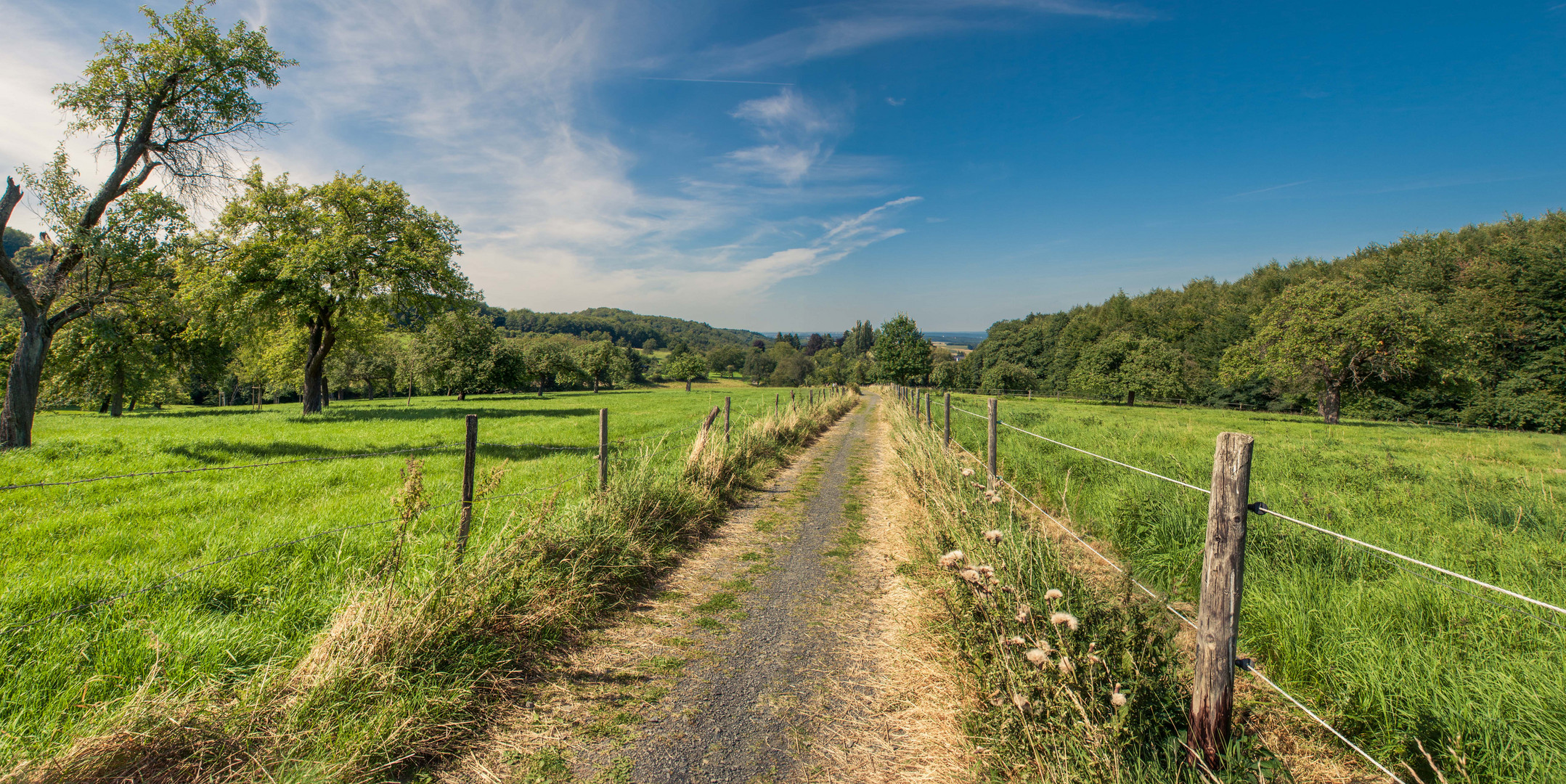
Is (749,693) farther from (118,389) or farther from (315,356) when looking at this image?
(118,389)

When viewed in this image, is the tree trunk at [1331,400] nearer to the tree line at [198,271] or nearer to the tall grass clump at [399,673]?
the tall grass clump at [399,673]

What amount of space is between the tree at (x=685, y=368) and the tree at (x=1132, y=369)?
55.5 metres

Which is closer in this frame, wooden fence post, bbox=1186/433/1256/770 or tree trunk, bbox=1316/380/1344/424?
wooden fence post, bbox=1186/433/1256/770

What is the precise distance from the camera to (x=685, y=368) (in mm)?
85812

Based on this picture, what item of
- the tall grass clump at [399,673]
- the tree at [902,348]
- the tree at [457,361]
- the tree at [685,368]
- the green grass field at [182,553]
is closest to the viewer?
the tall grass clump at [399,673]

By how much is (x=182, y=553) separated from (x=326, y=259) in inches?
702

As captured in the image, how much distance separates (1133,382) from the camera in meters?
43.0

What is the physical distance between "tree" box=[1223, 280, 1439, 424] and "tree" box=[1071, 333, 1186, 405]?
11196 millimetres

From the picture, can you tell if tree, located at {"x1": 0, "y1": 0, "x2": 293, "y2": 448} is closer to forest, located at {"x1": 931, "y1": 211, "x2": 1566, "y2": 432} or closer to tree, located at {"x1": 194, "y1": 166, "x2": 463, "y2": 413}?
tree, located at {"x1": 194, "y1": 166, "x2": 463, "y2": 413}

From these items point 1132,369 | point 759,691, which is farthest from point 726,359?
point 759,691

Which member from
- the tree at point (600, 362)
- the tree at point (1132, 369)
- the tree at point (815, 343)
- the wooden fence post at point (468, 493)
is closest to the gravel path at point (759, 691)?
the wooden fence post at point (468, 493)

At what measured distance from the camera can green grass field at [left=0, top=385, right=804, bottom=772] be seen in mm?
2834

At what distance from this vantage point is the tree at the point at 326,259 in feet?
59.5

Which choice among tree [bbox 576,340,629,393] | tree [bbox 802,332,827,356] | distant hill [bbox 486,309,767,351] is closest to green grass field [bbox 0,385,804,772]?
tree [bbox 576,340,629,393]
